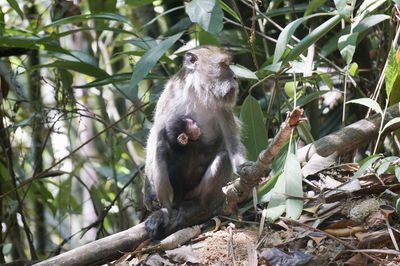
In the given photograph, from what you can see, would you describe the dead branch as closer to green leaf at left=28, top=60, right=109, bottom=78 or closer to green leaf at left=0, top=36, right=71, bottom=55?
green leaf at left=28, top=60, right=109, bottom=78

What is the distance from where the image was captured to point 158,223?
4.21 metres

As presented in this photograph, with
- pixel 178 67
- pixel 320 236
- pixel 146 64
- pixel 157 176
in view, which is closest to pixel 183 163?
pixel 157 176

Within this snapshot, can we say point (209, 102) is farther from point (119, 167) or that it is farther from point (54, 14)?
point (119, 167)

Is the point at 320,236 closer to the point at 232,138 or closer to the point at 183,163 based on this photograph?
the point at 232,138

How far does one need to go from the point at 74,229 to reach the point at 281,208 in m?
6.77

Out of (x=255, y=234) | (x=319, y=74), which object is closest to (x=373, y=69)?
(x=319, y=74)

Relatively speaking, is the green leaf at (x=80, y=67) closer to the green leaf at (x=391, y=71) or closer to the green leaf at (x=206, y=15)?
the green leaf at (x=206, y=15)

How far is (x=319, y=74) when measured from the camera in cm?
440

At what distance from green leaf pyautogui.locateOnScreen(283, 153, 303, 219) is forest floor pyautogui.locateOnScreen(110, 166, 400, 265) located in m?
0.19

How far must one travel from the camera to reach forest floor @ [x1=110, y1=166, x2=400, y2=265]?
3.24 metres

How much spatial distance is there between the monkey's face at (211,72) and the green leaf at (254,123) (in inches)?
10.7

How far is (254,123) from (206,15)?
44.7 inches

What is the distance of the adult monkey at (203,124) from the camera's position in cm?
453

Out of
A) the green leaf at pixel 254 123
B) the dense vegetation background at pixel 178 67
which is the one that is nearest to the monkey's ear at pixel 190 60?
the dense vegetation background at pixel 178 67
